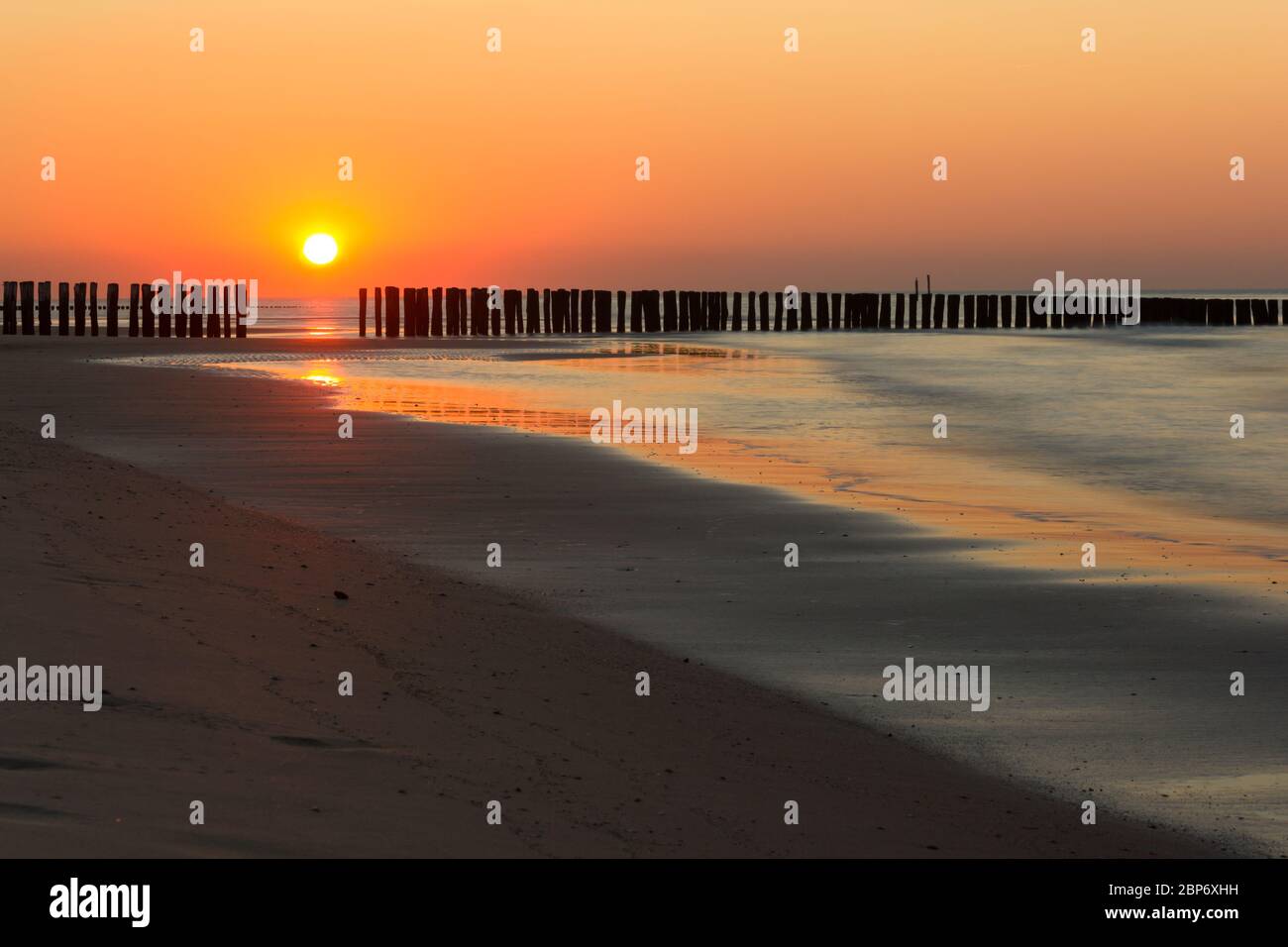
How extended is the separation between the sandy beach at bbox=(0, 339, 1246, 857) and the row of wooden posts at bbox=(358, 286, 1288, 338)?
137 feet

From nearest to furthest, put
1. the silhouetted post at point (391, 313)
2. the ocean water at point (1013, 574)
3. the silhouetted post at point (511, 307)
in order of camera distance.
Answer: the ocean water at point (1013, 574)
the silhouetted post at point (391, 313)
the silhouetted post at point (511, 307)

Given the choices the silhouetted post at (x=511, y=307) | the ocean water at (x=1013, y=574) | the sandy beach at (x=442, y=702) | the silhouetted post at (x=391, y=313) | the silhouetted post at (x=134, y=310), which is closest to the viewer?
the sandy beach at (x=442, y=702)

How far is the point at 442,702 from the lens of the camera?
19.1ft

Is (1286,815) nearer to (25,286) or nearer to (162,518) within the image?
(162,518)

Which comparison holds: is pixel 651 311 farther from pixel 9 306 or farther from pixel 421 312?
pixel 9 306

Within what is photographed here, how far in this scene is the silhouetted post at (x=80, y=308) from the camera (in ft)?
153

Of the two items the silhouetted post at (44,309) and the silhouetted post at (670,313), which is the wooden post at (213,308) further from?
the silhouetted post at (670,313)

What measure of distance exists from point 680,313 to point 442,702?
59.7m

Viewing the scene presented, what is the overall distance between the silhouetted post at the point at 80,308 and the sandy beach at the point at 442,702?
1475 inches

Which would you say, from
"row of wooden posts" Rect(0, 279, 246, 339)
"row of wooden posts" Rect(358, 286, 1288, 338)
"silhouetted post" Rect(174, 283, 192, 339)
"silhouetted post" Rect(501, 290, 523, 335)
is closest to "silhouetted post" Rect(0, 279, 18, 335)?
"row of wooden posts" Rect(0, 279, 246, 339)

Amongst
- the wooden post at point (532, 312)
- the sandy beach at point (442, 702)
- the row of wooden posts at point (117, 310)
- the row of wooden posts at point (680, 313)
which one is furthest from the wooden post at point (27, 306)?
the sandy beach at point (442, 702)

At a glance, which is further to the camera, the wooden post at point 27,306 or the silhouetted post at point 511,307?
the silhouetted post at point 511,307

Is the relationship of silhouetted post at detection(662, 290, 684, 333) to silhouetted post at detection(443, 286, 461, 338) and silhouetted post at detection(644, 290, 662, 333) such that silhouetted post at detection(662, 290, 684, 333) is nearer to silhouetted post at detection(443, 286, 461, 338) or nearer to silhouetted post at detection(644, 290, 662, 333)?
silhouetted post at detection(644, 290, 662, 333)

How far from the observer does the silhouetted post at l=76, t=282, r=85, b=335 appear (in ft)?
153
